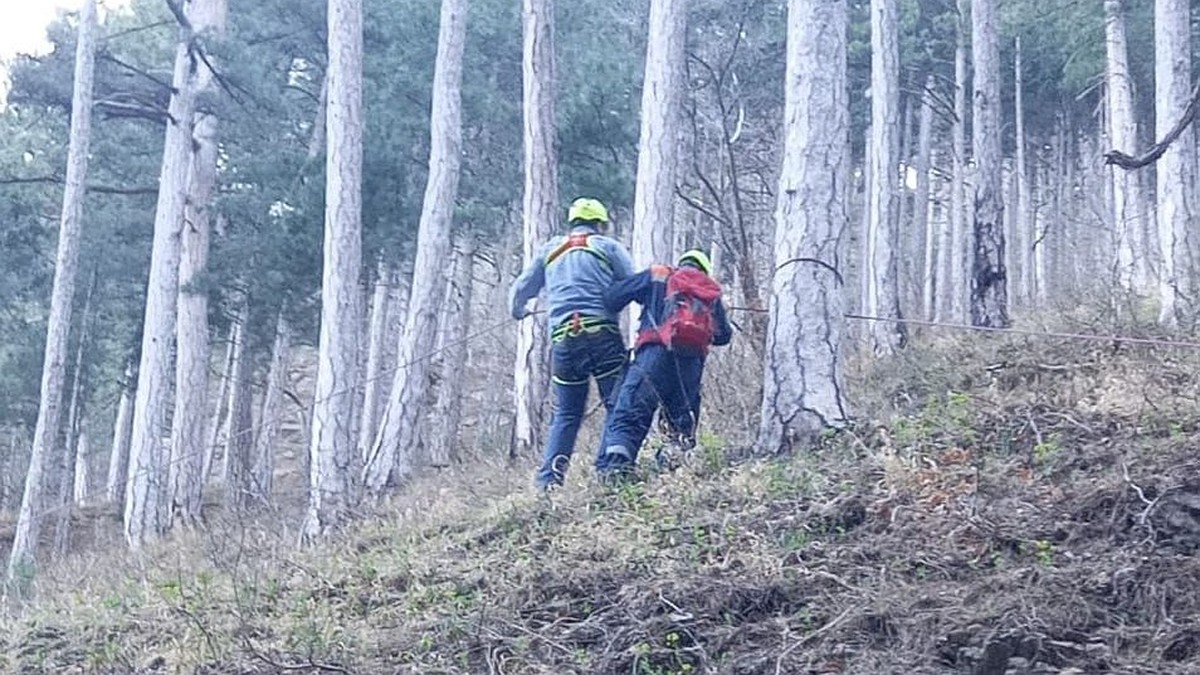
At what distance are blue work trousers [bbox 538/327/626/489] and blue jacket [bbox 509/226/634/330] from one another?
0.51 feet

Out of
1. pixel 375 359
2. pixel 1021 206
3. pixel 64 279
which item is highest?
pixel 1021 206

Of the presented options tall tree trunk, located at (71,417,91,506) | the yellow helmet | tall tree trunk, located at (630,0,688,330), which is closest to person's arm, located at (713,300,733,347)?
the yellow helmet

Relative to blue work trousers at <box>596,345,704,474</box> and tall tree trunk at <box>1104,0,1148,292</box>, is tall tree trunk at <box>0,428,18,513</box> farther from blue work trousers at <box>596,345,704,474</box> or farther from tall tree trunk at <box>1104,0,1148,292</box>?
blue work trousers at <box>596,345,704,474</box>

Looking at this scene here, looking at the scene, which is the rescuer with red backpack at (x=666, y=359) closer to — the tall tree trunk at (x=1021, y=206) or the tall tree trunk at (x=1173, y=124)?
the tall tree trunk at (x=1173, y=124)

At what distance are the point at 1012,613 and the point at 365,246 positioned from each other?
17394 millimetres

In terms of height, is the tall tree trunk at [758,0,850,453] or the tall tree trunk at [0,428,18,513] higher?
the tall tree trunk at [758,0,850,453]

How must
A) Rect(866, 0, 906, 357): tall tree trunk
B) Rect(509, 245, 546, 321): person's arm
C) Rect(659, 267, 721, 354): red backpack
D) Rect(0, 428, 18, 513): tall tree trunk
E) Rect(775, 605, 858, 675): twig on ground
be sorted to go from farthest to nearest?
1. Rect(0, 428, 18, 513): tall tree trunk
2. Rect(866, 0, 906, 357): tall tree trunk
3. Rect(509, 245, 546, 321): person's arm
4. Rect(659, 267, 721, 354): red backpack
5. Rect(775, 605, 858, 675): twig on ground

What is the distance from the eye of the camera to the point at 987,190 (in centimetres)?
1377

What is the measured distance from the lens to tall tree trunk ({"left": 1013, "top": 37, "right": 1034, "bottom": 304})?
88.1 feet

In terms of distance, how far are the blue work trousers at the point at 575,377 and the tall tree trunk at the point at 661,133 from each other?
4609 millimetres

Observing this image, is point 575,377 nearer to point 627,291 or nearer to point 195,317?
point 627,291

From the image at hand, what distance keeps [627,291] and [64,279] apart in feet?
43.0

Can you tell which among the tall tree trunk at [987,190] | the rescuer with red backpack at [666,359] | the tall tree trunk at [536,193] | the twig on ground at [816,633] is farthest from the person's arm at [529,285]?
the tall tree trunk at [987,190]

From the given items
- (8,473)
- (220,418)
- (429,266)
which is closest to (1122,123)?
(429,266)
